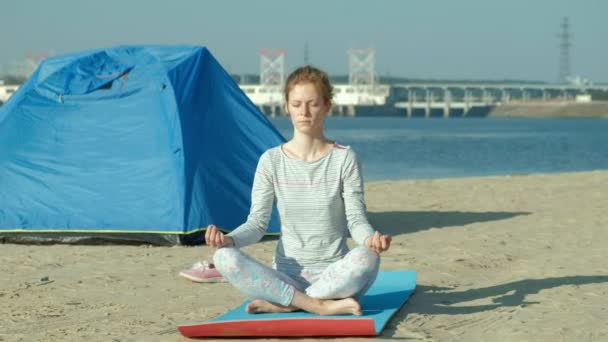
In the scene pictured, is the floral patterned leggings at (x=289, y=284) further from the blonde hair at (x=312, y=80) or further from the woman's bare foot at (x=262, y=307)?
the blonde hair at (x=312, y=80)

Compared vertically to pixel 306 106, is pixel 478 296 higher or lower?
lower

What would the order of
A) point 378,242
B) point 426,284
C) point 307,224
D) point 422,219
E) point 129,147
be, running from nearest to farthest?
point 378,242
point 307,224
point 426,284
point 129,147
point 422,219

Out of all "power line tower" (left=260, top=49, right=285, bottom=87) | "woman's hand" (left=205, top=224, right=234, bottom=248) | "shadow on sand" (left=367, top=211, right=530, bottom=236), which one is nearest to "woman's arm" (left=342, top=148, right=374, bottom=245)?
"woman's hand" (left=205, top=224, right=234, bottom=248)

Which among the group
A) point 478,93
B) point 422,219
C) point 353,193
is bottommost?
point 478,93

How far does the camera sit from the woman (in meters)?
4.23

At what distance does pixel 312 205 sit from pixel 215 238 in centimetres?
49

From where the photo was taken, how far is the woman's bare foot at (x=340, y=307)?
4195 millimetres

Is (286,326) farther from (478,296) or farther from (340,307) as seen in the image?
(478,296)

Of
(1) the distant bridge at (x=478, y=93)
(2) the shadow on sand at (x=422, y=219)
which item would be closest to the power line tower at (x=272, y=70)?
(1) the distant bridge at (x=478, y=93)

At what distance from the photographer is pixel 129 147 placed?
23.5ft

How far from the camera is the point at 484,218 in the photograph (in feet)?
28.6

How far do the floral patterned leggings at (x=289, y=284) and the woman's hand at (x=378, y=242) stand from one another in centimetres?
7

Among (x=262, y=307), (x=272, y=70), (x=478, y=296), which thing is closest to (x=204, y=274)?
(x=262, y=307)

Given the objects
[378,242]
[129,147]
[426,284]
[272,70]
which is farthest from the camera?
[272,70]
